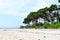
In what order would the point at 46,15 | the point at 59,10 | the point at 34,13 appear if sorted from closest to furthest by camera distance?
the point at 59,10 → the point at 46,15 → the point at 34,13

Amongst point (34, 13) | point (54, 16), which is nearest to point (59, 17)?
point (54, 16)

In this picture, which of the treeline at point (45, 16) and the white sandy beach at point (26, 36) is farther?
the treeline at point (45, 16)

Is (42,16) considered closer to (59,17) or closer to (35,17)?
(35,17)

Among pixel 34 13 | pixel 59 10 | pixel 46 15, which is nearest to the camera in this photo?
pixel 59 10

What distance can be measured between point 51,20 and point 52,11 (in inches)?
75.5

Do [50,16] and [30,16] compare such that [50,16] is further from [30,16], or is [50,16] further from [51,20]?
[30,16]

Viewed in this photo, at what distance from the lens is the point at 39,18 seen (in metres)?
45.1

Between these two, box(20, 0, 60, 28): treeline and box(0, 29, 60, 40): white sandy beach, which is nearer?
box(0, 29, 60, 40): white sandy beach

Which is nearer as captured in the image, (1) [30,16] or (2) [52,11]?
(2) [52,11]

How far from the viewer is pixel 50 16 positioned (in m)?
42.6

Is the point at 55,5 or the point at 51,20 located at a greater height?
the point at 55,5

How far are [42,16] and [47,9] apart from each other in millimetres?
2205

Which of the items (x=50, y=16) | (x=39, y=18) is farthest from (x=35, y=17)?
(x=50, y=16)

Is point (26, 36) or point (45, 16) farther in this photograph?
point (45, 16)
